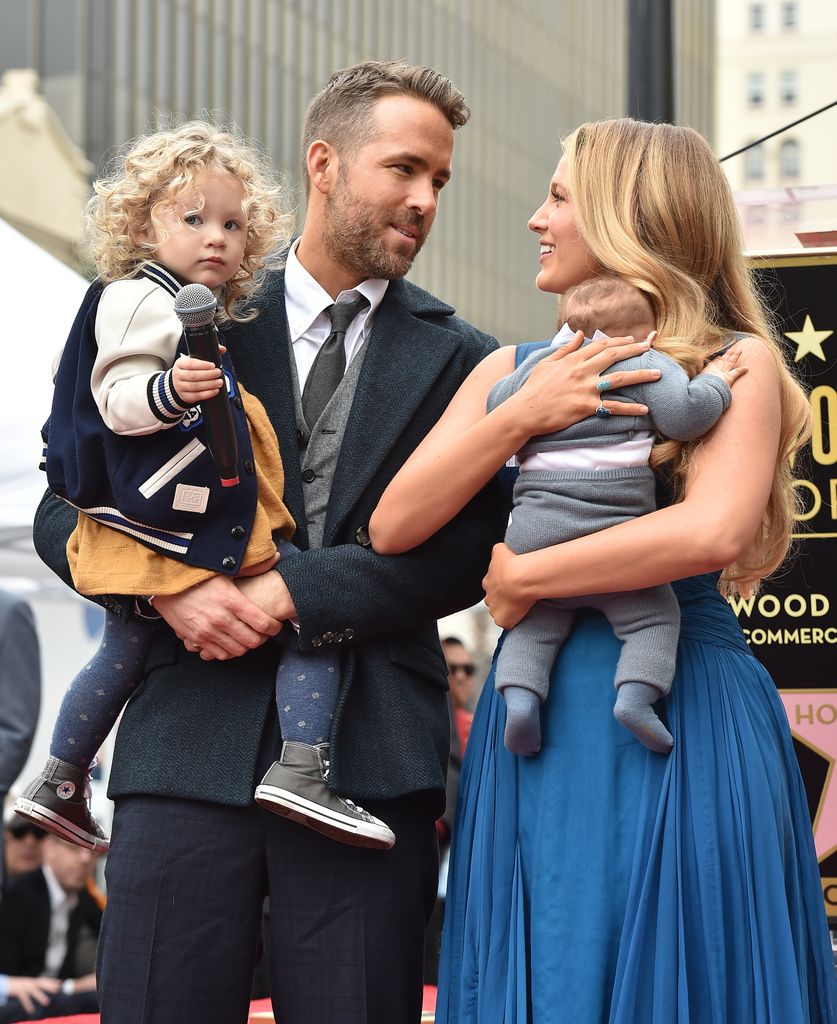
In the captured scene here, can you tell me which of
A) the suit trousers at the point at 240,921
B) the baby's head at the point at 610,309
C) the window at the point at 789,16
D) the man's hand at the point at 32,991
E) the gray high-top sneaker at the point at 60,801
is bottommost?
the man's hand at the point at 32,991

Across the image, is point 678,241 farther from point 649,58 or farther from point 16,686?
point 16,686

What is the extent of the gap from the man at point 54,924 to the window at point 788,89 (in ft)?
273

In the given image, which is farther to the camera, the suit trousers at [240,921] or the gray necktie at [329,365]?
the gray necktie at [329,365]

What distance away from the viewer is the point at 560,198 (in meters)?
2.95

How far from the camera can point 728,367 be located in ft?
8.95

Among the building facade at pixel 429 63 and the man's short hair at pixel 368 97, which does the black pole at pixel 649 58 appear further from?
the building facade at pixel 429 63

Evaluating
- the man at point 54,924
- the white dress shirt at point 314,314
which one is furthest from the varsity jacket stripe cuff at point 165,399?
the man at point 54,924

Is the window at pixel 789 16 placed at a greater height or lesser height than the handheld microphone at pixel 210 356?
greater

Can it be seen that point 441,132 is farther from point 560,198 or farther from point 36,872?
point 36,872

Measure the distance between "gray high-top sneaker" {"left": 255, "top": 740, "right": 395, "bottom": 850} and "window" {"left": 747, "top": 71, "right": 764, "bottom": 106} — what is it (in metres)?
86.8

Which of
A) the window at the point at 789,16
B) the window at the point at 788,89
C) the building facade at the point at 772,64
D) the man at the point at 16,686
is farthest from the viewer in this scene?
the window at the point at 789,16

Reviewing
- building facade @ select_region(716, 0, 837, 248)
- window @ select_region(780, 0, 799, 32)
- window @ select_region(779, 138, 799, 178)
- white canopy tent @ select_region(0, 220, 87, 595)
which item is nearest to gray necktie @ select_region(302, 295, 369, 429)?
white canopy tent @ select_region(0, 220, 87, 595)

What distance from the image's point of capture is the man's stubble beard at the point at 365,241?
3.16 metres

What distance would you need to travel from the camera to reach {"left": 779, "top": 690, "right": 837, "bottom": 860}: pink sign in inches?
163
